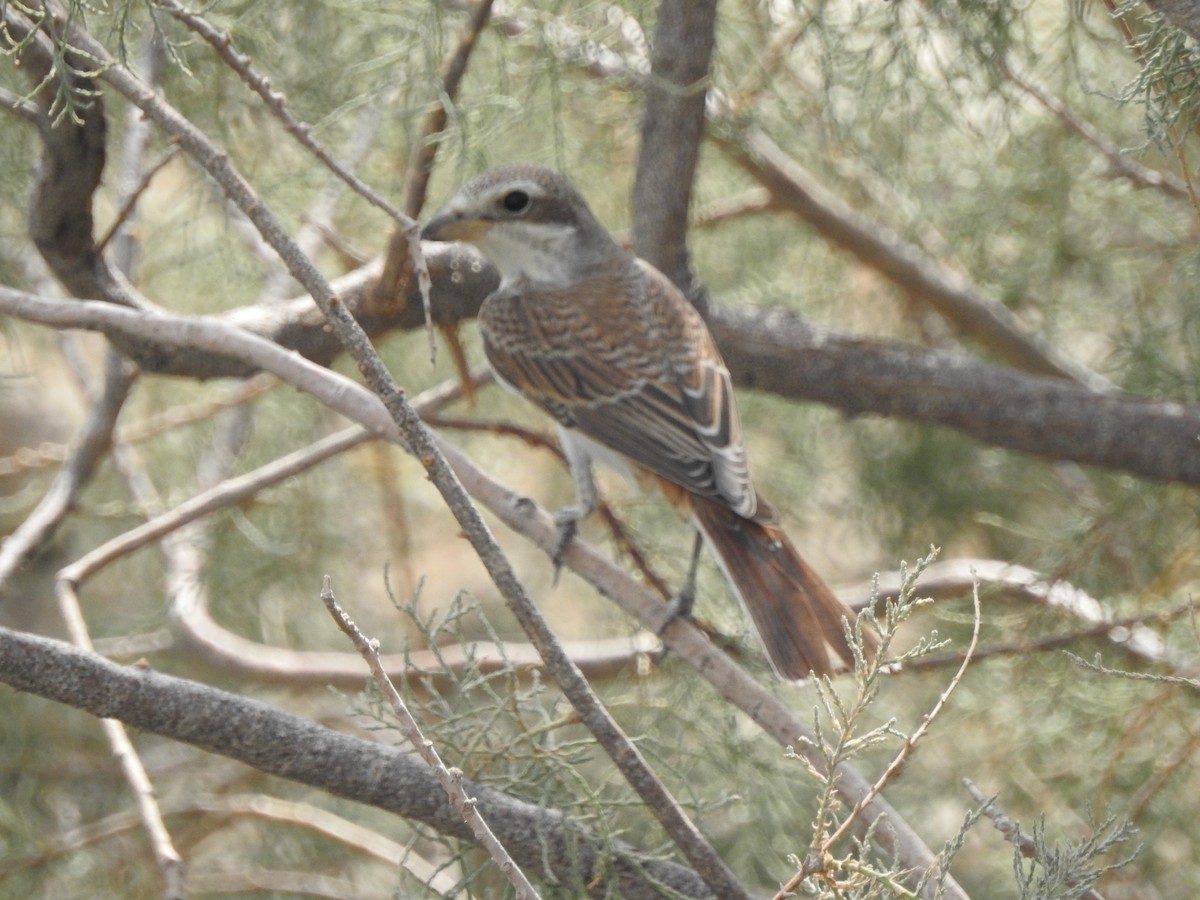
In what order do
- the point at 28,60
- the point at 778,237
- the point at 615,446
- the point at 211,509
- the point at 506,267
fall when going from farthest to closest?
A: the point at 778,237 → the point at 506,267 → the point at 615,446 → the point at 211,509 → the point at 28,60

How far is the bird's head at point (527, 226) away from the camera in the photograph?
11.6 ft

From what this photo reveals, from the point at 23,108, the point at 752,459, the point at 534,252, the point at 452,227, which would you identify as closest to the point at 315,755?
the point at 23,108

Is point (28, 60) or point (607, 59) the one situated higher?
point (607, 59)

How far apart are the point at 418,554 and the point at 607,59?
360cm

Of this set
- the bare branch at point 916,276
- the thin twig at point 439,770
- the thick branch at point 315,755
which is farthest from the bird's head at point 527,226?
the thin twig at point 439,770

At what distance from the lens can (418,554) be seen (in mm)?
6926

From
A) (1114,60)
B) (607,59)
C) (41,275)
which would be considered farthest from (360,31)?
(1114,60)

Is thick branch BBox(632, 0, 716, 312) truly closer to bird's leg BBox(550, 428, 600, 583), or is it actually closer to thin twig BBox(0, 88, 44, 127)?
bird's leg BBox(550, 428, 600, 583)

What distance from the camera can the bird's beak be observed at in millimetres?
3467

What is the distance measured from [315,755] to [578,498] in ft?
4.65

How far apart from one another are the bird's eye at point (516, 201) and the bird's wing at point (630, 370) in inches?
11.3

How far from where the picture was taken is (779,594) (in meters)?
3.21

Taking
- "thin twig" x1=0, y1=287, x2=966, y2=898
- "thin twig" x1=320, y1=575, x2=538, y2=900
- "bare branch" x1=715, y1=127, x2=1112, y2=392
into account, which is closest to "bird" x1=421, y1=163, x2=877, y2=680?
"thin twig" x1=0, y1=287, x2=966, y2=898

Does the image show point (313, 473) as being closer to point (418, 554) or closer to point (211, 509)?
point (418, 554)
